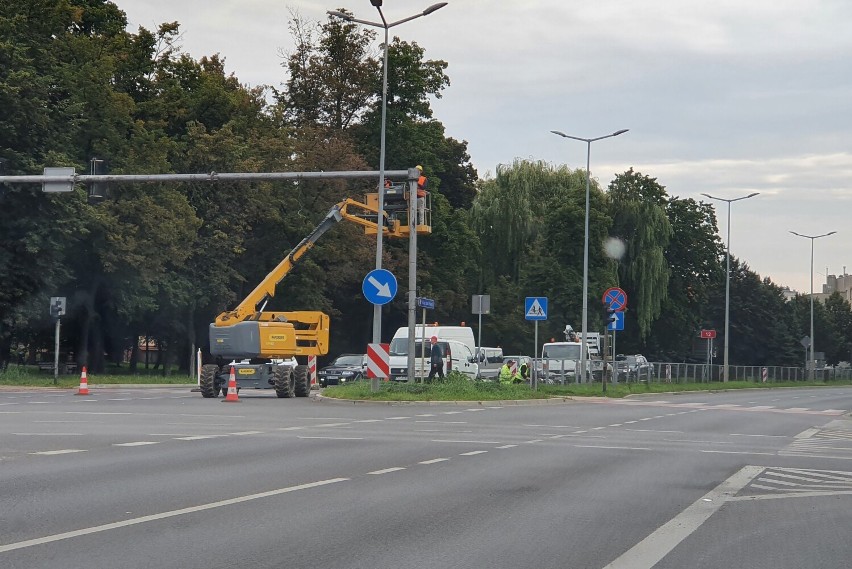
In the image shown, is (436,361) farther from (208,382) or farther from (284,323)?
(208,382)

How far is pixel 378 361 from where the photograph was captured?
3092cm

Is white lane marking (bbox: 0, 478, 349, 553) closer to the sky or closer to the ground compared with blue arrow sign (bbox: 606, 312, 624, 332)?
closer to the ground

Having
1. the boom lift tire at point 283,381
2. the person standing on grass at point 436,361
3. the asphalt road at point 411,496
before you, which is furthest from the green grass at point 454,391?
the asphalt road at point 411,496

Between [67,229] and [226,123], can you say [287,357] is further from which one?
[226,123]

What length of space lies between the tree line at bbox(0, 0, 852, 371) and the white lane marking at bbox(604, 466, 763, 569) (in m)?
36.7

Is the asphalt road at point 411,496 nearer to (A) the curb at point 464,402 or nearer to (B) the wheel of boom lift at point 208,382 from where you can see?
(A) the curb at point 464,402

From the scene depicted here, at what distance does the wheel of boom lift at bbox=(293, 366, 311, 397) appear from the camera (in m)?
34.6

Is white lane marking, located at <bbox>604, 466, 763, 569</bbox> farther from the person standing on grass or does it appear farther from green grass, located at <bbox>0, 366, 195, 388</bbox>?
green grass, located at <bbox>0, 366, 195, 388</bbox>

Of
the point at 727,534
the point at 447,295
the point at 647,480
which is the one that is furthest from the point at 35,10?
the point at 727,534

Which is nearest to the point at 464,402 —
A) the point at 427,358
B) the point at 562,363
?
the point at 427,358

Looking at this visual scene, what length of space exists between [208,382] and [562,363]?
Result: 18.8m

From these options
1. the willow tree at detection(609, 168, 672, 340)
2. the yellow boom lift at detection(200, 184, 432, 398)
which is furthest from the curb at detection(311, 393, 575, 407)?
the willow tree at detection(609, 168, 672, 340)

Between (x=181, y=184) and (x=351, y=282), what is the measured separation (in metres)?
10.7

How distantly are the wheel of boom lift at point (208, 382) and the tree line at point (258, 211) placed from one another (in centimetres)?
1478
